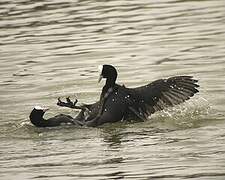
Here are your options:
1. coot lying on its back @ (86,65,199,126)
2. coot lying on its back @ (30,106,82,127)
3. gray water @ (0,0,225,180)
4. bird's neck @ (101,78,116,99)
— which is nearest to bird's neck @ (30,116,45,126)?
coot lying on its back @ (30,106,82,127)

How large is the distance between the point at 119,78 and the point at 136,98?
3.00m

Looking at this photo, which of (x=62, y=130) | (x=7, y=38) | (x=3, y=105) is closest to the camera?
(x=62, y=130)

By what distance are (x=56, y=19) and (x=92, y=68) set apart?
5.26 meters

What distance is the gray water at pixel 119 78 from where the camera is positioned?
368 inches

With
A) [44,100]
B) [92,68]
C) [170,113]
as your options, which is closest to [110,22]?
[92,68]

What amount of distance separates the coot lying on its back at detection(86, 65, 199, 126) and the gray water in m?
0.15

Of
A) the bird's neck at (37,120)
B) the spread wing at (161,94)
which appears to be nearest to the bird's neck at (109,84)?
the spread wing at (161,94)

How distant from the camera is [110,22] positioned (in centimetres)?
1953

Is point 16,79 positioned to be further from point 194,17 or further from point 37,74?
point 194,17

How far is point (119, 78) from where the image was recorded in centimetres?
1464

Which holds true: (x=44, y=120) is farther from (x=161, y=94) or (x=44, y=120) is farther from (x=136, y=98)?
(x=161, y=94)

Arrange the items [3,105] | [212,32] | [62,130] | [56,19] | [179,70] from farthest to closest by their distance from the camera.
→ [56,19]
[212,32]
[179,70]
[3,105]
[62,130]

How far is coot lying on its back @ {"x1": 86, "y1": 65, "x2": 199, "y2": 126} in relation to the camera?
37.9 feet

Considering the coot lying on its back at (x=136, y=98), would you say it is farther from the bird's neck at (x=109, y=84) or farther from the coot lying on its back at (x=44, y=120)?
the coot lying on its back at (x=44, y=120)
